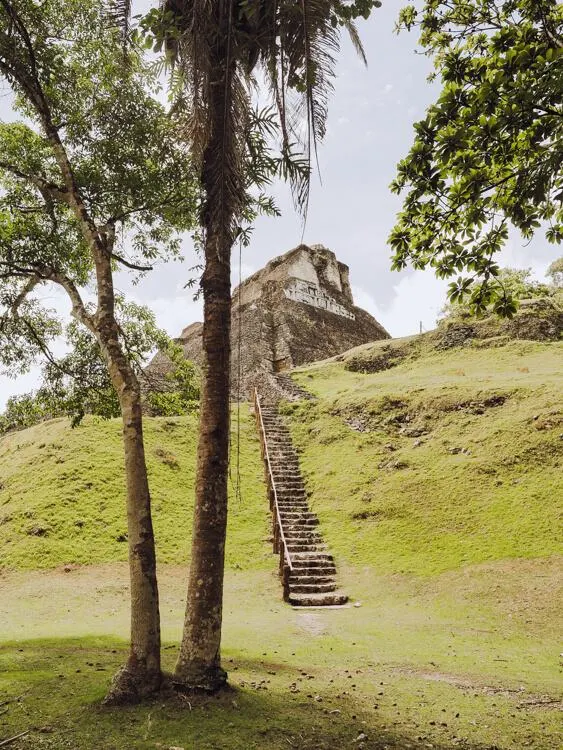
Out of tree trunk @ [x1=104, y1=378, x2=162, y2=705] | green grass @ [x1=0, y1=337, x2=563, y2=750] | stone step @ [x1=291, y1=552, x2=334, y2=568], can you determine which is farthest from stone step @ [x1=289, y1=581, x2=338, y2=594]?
tree trunk @ [x1=104, y1=378, x2=162, y2=705]

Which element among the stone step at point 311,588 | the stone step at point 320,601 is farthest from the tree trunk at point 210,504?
the stone step at point 311,588

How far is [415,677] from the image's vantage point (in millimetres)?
6234

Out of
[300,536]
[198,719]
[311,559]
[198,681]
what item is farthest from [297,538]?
[198,719]

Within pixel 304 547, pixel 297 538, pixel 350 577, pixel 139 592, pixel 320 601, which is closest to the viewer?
pixel 139 592

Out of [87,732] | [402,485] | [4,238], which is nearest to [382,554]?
[402,485]

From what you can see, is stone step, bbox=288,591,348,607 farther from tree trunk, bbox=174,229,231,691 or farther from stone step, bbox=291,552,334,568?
tree trunk, bbox=174,229,231,691

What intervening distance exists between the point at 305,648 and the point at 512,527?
6.91 m

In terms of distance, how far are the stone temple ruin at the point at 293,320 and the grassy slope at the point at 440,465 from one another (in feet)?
37.8

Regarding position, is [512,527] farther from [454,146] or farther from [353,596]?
[454,146]

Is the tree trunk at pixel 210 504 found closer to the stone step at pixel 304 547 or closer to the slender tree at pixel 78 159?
the slender tree at pixel 78 159

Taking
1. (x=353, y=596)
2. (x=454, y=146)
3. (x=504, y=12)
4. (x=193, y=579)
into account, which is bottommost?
(x=353, y=596)

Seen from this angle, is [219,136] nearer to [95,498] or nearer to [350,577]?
[350,577]

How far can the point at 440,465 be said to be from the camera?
16.2 meters

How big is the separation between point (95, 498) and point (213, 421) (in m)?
13.2
